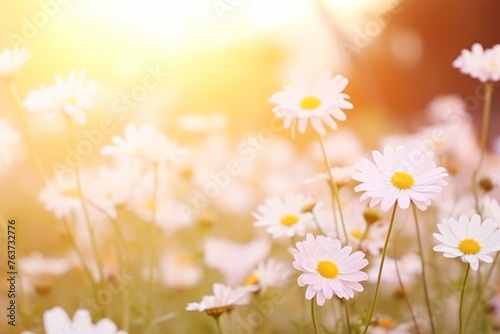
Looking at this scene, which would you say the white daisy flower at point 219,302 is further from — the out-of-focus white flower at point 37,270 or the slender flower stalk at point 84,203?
the out-of-focus white flower at point 37,270

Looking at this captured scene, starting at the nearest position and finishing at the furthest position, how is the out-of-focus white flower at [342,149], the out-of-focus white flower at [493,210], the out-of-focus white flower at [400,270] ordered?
1. the out-of-focus white flower at [493,210]
2. the out-of-focus white flower at [400,270]
3. the out-of-focus white flower at [342,149]

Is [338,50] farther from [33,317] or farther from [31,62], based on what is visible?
[33,317]

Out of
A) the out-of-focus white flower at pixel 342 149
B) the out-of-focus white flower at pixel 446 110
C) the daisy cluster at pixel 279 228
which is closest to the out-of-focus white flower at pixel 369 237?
the daisy cluster at pixel 279 228

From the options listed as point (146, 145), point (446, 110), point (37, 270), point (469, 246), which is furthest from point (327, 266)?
point (446, 110)

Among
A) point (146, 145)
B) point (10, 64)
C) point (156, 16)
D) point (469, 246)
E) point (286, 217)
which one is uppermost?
point (156, 16)

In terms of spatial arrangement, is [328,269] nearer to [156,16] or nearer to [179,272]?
[179,272]

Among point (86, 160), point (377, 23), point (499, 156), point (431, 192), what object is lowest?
point (431, 192)

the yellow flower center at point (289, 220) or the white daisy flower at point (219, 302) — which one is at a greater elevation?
the yellow flower center at point (289, 220)

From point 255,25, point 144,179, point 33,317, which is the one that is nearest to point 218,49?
point 255,25
